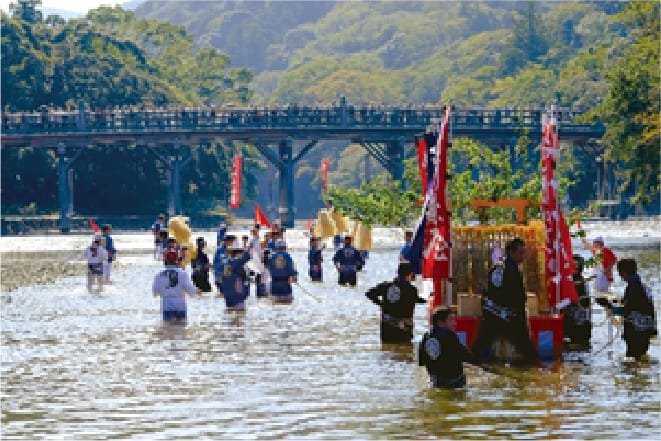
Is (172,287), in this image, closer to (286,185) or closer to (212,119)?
(212,119)

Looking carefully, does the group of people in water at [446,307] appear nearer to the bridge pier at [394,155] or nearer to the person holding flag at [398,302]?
the person holding flag at [398,302]

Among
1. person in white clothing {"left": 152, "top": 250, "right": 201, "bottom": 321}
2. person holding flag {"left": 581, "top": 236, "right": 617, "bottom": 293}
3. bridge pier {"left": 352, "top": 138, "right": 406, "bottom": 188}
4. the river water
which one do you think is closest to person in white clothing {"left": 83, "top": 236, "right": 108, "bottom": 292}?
the river water

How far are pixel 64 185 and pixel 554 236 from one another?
245 ft

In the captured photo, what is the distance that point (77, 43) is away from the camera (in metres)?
121

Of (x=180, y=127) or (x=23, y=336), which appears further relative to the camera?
(x=180, y=127)

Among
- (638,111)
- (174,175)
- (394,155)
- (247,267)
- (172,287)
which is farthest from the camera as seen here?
(394,155)

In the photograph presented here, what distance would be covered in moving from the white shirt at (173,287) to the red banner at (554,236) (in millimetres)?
5759

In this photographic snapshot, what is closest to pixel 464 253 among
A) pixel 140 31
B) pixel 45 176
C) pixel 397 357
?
pixel 397 357

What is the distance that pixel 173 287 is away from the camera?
25406 mm

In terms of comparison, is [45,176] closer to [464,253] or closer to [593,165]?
[593,165]

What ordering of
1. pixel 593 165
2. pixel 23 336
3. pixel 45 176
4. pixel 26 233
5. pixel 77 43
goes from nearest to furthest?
pixel 23 336, pixel 26 233, pixel 45 176, pixel 593 165, pixel 77 43

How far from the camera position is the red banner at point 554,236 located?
21.0 metres

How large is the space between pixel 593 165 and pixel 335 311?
80.1 metres

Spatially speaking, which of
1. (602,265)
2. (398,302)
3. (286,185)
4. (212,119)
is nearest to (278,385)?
(398,302)
